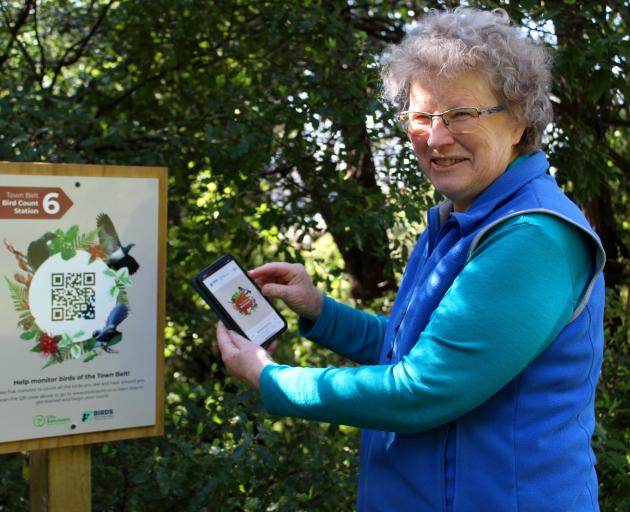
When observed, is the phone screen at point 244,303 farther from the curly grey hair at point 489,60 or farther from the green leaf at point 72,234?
the curly grey hair at point 489,60

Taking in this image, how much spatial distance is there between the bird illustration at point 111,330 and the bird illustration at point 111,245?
0.12 meters

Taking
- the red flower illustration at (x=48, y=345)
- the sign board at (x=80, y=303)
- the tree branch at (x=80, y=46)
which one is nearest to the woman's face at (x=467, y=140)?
the sign board at (x=80, y=303)

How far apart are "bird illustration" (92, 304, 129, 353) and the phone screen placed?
34 centimetres

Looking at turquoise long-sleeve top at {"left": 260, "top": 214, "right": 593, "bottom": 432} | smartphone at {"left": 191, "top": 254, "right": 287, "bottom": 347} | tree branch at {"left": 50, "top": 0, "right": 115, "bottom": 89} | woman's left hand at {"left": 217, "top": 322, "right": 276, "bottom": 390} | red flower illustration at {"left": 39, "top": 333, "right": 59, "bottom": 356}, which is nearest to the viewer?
turquoise long-sleeve top at {"left": 260, "top": 214, "right": 593, "bottom": 432}

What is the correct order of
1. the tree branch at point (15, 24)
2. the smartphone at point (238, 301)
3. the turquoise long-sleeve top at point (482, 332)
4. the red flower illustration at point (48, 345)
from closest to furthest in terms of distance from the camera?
the turquoise long-sleeve top at point (482, 332), the smartphone at point (238, 301), the red flower illustration at point (48, 345), the tree branch at point (15, 24)

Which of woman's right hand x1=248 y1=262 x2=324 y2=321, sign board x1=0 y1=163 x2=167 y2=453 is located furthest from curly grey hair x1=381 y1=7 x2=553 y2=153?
sign board x1=0 y1=163 x2=167 y2=453

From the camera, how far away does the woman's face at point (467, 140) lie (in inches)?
70.6

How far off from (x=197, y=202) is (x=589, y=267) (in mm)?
2756

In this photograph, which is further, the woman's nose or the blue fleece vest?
the woman's nose

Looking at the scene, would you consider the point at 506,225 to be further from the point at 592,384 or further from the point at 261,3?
the point at 261,3

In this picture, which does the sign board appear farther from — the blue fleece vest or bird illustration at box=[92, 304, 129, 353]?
the blue fleece vest

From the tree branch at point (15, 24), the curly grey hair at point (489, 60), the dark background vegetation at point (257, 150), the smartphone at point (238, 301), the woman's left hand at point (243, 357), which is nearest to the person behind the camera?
the curly grey hair at point (489, 60)

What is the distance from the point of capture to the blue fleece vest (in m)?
1.66

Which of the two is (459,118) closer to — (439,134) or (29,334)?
(439,134)
